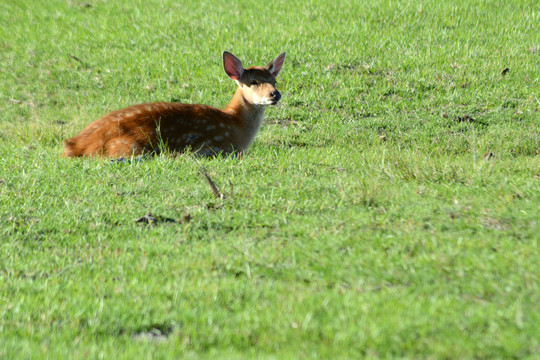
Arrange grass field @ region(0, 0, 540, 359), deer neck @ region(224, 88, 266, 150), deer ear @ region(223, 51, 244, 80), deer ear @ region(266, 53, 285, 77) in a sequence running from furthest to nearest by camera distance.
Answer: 1. deer ear @ region(266, 53, 285, 77)
2. deer ear @ region(223, 51, 244, 80)
3. deer neck @ region(224, 88, 266, 150)
4. grass field @ region(0, 0, 540, 359)

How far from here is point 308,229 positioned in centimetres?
466

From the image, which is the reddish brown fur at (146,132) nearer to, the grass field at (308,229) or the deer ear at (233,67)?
the grass field at (308,229)

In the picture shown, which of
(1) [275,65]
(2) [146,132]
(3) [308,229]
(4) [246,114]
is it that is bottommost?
(2) [146,132]

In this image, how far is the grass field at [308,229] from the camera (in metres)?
3.25

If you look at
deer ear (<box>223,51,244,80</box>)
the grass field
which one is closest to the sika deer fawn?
deer ear (<box>223,51,244,80</box>)

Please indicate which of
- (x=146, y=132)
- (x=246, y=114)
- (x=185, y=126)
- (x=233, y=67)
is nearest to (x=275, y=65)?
(x=233, y=67)

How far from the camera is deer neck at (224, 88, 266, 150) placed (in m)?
8.76

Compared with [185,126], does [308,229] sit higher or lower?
higher

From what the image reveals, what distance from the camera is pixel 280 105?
11305 mm

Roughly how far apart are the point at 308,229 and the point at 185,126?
363cm

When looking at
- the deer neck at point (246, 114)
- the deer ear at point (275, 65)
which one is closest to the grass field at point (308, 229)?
the deer neck at point (246, 114)

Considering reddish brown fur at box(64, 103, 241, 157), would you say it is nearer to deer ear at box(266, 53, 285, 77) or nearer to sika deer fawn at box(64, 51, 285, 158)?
sika deer fawn at box(64, 51, 285, 158)

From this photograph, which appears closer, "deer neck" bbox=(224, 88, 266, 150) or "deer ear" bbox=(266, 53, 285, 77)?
"deer neck" bbox=(224, 88, 266, 150)

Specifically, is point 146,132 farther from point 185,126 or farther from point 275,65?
point 275,65
